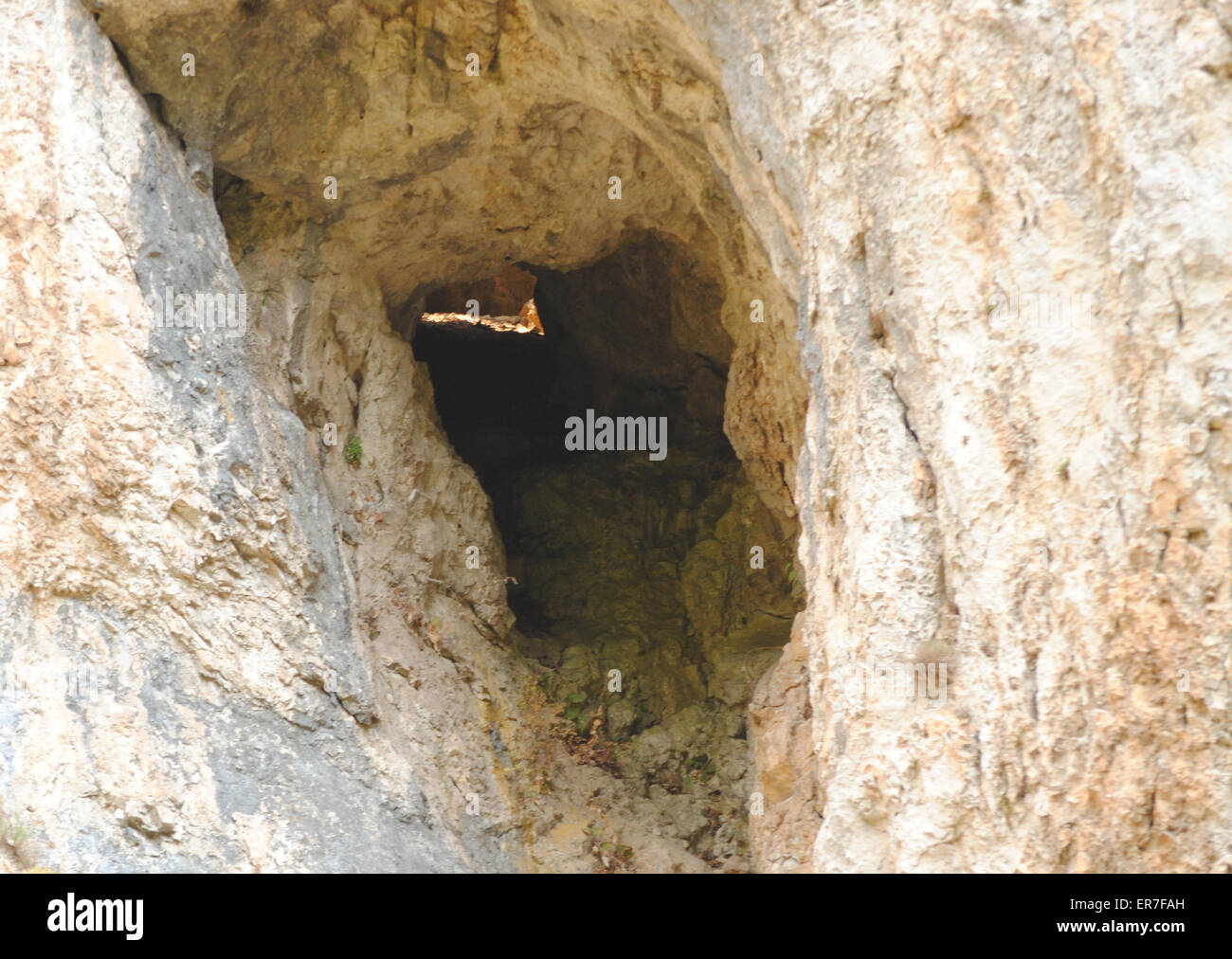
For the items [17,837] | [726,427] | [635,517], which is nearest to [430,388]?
[726,427]

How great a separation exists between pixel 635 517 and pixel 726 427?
1.88 m

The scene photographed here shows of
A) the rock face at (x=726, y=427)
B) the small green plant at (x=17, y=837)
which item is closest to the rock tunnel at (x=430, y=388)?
the rock face at (x=726, y=427)

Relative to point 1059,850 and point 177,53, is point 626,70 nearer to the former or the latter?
point 177,53

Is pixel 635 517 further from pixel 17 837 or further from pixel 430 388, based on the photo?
pixel 17 837

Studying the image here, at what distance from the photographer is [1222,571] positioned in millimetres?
3893

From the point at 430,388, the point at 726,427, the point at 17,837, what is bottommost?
the point at 17,837

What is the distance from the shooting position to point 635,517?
413 inches

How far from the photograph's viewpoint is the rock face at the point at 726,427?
415 cm

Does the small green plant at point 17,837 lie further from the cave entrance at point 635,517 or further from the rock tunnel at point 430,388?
the cave entrance at point 635,517

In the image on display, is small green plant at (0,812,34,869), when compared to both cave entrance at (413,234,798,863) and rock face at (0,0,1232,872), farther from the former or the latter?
cave entrance at (413,234,798,863)

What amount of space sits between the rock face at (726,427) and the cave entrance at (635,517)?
0.07 m

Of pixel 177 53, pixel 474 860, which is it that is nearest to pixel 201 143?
pixel 177 53

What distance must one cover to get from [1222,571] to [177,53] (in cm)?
567

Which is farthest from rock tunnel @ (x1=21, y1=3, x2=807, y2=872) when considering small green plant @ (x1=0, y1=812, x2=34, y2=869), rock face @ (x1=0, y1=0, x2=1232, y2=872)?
small green plant @ (x1=0, y1=812, x2=34, y2=869)
